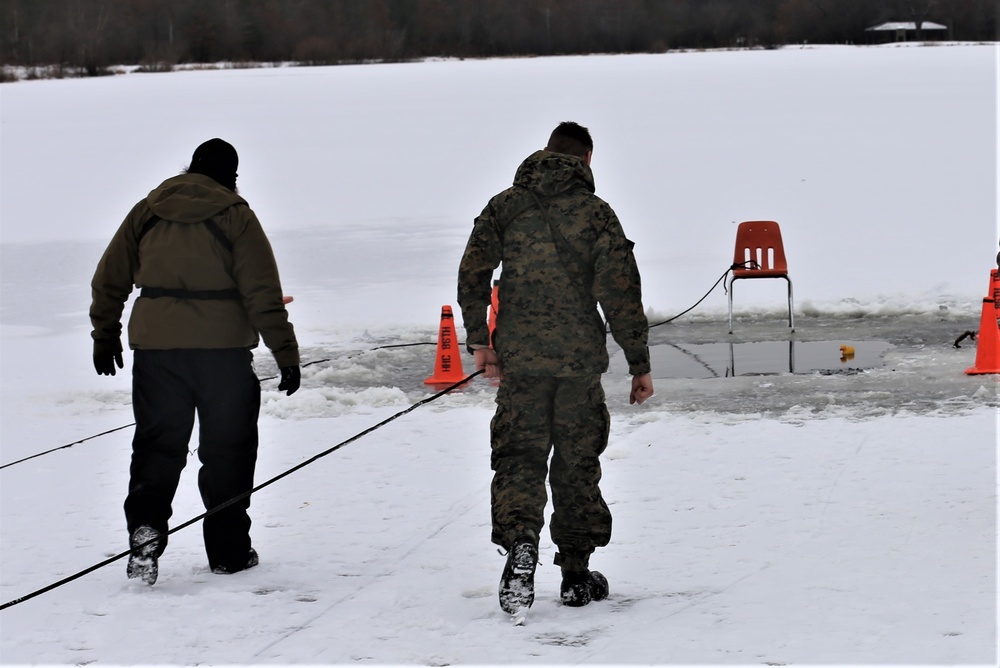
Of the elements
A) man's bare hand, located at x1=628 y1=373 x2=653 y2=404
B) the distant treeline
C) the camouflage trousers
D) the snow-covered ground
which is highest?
the distant treeline

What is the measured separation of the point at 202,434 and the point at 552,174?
1.67m

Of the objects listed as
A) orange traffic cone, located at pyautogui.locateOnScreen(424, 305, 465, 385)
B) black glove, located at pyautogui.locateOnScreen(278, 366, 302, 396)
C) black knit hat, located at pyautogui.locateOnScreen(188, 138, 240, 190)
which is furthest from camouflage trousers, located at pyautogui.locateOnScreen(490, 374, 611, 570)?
orange traffic cone, located at pyautogui.locateOnScreen(424, 305, 465, 385)

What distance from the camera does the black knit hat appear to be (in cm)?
489

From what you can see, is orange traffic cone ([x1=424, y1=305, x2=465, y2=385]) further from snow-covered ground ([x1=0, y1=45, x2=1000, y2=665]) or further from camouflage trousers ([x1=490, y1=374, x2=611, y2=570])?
camouflage trousers ([x1=490, y1=374, x2=611, y2=570])

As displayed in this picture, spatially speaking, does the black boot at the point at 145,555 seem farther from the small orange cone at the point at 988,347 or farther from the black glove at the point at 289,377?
the small orange cone at the point at 988,347

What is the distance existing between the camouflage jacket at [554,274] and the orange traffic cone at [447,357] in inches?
164

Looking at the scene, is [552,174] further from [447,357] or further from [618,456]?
[447,357]

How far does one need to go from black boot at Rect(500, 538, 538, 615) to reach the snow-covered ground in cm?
6

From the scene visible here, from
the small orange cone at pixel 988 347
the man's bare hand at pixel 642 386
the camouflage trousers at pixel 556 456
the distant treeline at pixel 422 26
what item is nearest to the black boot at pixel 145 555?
the camouflage trousers at pixel 556 456

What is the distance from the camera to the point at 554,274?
4383 millimetres

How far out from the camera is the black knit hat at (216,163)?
192 inches

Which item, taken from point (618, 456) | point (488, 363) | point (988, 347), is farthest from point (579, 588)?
point (988, 347)

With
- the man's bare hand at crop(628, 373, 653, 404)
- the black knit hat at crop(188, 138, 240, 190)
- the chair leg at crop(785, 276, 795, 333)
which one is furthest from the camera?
the chair leg at crop(785, 276, 795, 333)

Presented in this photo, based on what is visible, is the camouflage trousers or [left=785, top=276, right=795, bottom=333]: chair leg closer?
the camouflage trousers
